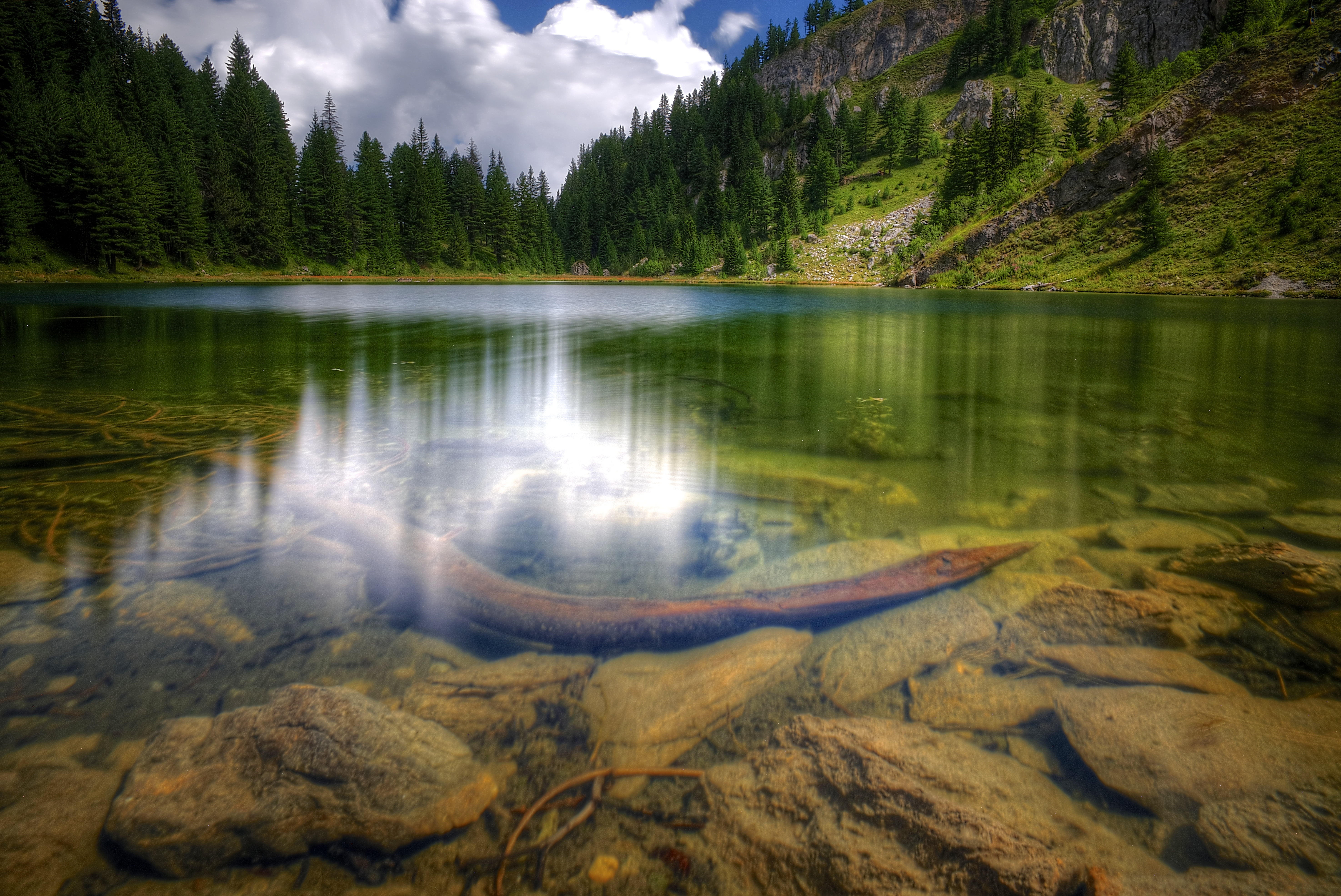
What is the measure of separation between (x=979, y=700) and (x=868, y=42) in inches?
7655

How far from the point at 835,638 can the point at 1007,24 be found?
498ft

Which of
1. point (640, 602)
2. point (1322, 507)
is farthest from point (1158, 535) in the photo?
point (640, 602)

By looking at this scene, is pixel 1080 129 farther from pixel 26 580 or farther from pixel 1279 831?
pixel 26 580

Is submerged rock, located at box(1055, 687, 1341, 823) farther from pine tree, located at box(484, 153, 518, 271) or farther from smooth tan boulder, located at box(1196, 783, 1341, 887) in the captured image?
pine tree, located at box(484, 153, 518, 271)

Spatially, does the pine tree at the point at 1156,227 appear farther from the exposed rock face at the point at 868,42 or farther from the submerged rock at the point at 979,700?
the exposed rock face at the point at 868,42

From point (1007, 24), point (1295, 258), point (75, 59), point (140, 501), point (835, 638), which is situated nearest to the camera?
point (835, 638)

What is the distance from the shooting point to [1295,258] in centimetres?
3872

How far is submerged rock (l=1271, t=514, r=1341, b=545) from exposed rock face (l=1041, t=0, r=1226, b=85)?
129493 millimetres

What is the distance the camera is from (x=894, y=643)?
370 centimetres

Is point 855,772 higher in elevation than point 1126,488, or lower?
lower

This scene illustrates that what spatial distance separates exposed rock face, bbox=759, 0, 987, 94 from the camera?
146000 mm

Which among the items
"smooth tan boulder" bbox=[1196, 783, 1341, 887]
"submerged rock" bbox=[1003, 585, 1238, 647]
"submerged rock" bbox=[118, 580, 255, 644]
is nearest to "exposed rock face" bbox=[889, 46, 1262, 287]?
"submerged rock" bbox=[1003, 585, 1238, 647]

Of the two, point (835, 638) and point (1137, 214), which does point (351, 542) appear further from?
point (1137, 214)

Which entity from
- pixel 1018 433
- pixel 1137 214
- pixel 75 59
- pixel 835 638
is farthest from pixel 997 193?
pixel 75 59
